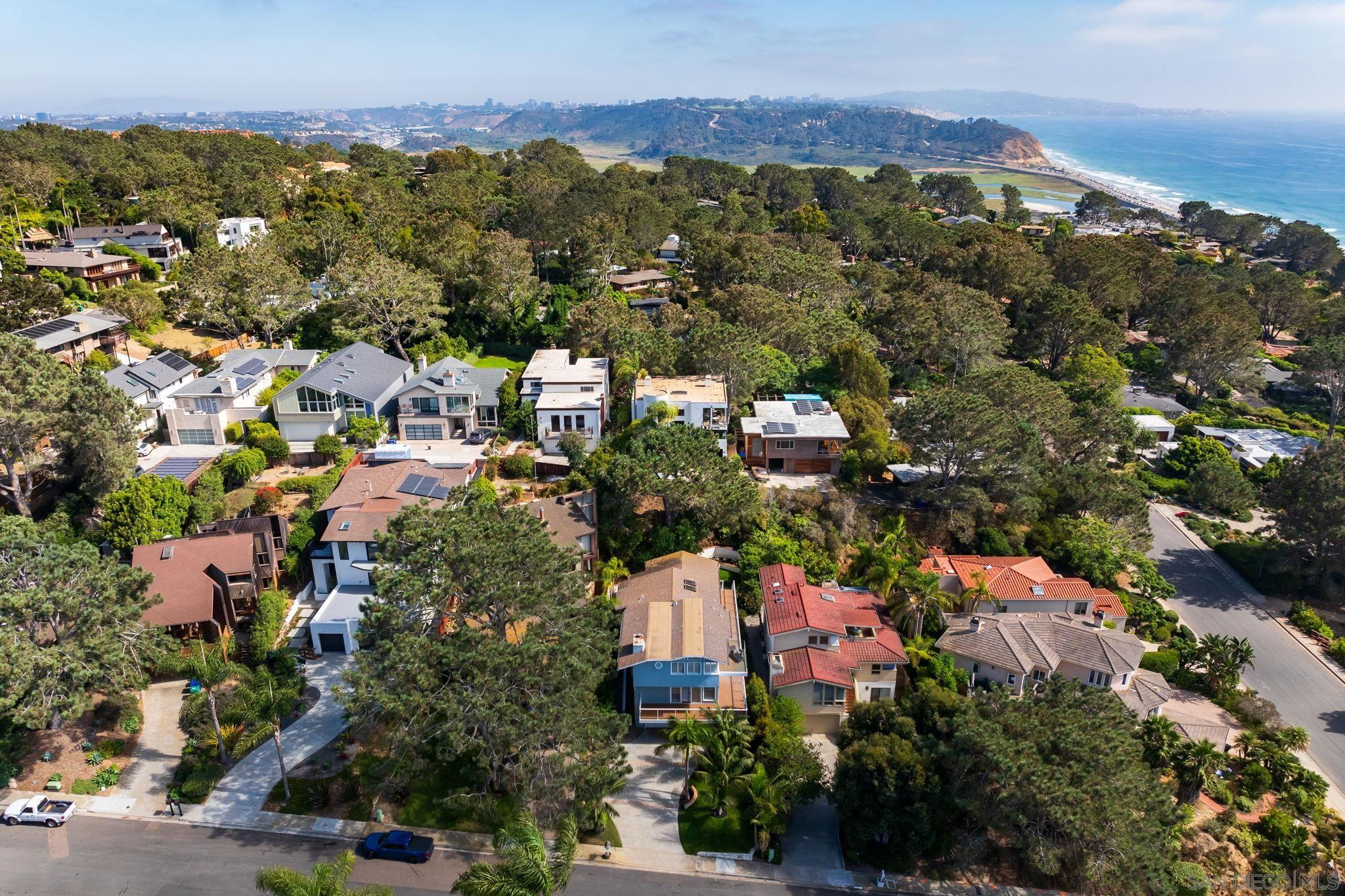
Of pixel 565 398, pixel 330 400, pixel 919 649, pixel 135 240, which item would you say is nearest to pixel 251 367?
pixel 330 400

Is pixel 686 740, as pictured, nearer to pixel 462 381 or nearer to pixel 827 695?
pixel 827 695

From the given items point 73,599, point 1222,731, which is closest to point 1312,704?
point 1222,731

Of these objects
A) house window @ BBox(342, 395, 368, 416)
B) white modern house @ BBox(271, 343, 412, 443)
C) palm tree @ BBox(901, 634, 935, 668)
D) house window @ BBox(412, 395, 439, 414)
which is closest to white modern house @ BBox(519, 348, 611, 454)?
house window @ BBox(412, 395, 439, 414)

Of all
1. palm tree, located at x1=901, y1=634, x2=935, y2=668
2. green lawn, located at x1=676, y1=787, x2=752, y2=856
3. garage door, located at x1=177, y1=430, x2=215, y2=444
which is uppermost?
garage door, located at x1=177, y1=430, x2=215, y2=444

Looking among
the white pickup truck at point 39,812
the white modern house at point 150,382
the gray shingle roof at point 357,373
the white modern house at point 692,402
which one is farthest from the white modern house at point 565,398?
the white pickup truck at point 39,812

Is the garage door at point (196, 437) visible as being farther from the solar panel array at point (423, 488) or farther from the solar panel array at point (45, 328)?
the solar panel array at point (423, 488)

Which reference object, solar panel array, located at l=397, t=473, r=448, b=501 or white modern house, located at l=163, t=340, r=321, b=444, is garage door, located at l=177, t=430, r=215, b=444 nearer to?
white modern house, located at l=163, t=340, r=321, b=444

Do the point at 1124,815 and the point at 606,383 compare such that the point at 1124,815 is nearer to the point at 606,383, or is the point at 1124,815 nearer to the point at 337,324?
the point at 606,383
